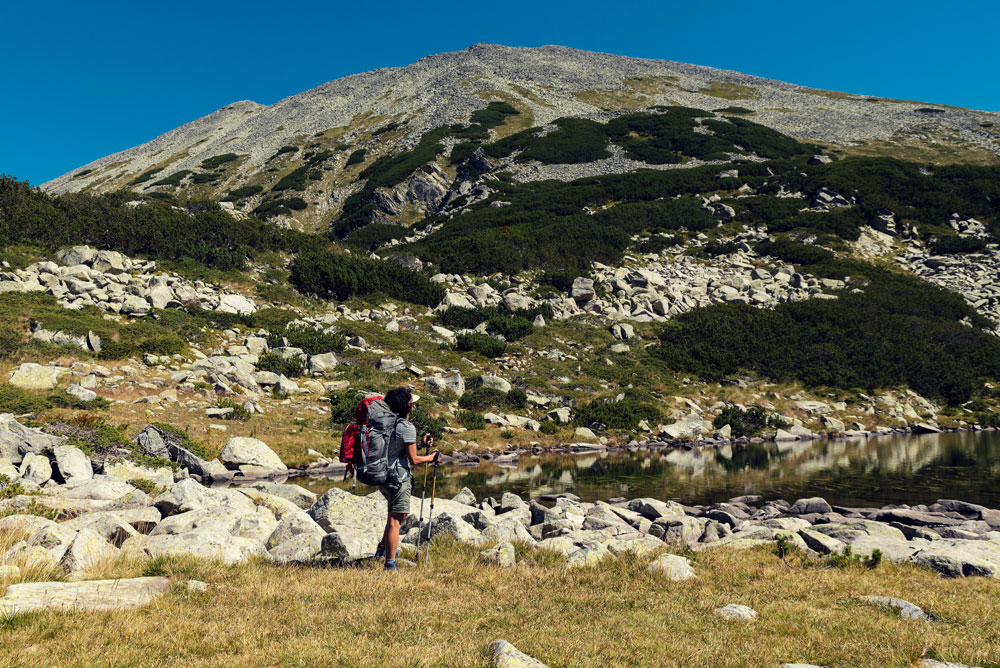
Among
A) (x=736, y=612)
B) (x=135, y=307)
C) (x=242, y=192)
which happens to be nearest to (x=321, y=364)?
(x=135, y=307)

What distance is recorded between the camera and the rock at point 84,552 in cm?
612

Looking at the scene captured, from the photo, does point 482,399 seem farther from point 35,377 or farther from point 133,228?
point 133,228

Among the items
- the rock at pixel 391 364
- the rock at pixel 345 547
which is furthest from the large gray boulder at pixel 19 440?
the rock at pixel 391 364

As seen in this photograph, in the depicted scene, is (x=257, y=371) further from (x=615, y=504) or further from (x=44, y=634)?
(x=44, y=634)

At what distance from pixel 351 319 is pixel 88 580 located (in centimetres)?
2527

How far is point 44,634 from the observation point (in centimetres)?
433

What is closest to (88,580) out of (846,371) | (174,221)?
(174,221)

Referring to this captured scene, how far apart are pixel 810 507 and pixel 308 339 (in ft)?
68.2

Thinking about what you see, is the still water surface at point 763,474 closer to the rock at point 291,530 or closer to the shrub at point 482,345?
the rock at point 291,530

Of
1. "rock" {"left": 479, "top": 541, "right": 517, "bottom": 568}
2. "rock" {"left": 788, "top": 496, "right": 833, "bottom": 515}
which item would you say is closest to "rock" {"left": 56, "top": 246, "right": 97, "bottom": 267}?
"rock" {"left": 479, "top": 541, "right": 517, "bottom": 568}

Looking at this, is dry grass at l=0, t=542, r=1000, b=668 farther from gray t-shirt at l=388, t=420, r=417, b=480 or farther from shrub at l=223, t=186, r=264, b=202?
shrub at l=223, t=186, r=264, b=202

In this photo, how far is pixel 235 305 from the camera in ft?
89.7

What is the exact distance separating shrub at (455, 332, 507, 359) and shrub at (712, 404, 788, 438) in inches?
449

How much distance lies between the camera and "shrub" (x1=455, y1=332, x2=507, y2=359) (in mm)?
29266
